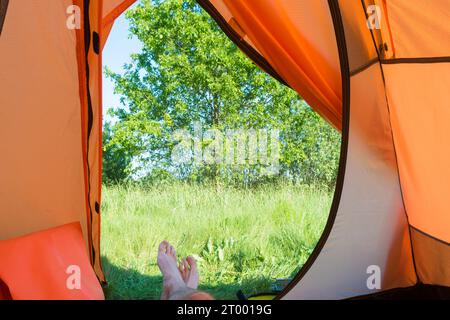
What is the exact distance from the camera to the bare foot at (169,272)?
185cm

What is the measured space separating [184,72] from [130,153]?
1218mm

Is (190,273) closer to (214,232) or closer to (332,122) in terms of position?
(332,122)

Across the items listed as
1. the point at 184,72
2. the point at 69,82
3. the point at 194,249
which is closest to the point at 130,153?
the point at 184,72

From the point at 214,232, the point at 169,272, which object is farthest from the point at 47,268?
the point at 214,232

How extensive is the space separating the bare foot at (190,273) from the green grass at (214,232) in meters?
0.66

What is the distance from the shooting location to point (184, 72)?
257 inches

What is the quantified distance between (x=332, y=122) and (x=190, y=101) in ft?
15.0

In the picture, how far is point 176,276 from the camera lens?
192cm

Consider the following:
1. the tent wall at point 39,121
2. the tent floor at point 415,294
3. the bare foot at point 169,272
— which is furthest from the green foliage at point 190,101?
the tent floor at point 415,294

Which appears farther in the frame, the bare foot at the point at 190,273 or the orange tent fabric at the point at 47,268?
the bare foot at the point at 190,273

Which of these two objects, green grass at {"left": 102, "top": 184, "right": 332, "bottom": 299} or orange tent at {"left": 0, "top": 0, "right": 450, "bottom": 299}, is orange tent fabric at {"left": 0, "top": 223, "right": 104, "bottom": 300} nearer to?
orange tent at {"left": 0, "top": 0, "right": 450, "bottom": 299}

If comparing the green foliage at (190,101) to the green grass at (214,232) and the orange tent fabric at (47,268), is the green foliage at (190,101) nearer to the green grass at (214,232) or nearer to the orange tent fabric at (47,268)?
the green grass at (214,232)

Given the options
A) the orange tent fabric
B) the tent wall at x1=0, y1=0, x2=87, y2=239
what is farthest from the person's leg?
the tent wall at x1=0, y1=0, x2=87, y2=239

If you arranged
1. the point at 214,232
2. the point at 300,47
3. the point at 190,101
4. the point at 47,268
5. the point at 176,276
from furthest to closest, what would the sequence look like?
the point at 190,101, the point at 214,232, the point at 300,47, the point at 176,276, the point at 47,268
